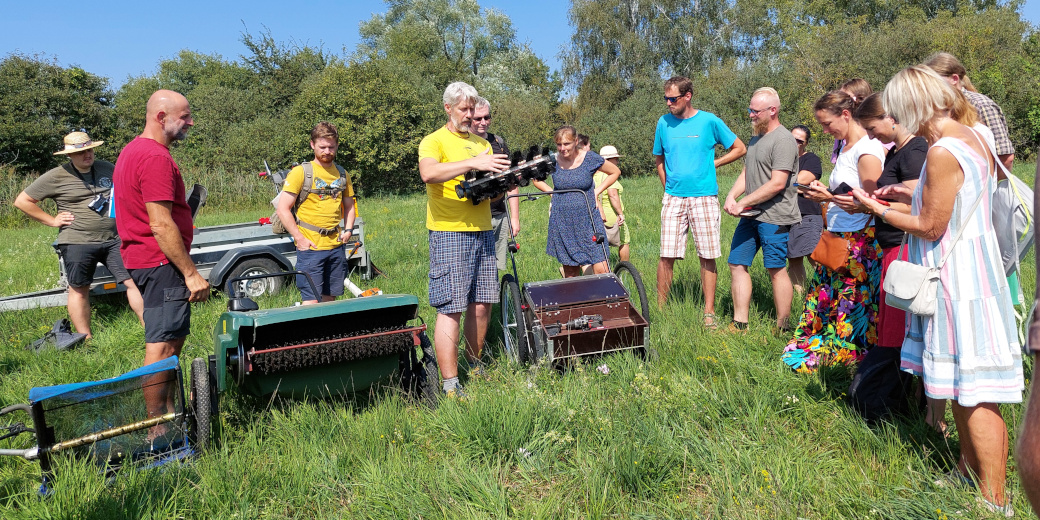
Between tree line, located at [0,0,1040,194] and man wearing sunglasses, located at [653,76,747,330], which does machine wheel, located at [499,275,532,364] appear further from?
tree line, located at [0,0,1040,194]

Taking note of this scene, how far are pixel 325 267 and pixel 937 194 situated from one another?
475cm

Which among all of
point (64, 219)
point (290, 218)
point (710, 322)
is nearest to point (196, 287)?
point (290, 218)

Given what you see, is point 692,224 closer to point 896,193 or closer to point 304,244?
point 896,193

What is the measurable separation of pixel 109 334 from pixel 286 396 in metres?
3.45

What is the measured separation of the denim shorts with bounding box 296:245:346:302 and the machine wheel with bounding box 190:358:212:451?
→ 89.0 inches

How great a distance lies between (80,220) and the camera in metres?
6.37

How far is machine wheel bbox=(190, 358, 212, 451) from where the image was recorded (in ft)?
11.9

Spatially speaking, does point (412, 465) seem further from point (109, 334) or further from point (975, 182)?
point (109, 334)

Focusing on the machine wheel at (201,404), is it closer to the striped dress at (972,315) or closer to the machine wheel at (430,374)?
the machine wheel at (430,374)

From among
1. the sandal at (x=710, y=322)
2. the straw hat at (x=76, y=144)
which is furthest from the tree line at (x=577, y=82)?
the sandal at (x=710, y=322)

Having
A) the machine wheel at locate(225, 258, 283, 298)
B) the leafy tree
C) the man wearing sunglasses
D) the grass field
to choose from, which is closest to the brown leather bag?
the grass field

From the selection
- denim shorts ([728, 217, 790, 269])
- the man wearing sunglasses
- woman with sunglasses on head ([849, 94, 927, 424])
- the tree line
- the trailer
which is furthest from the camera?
the tree line

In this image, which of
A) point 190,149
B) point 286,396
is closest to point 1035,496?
point 286,396

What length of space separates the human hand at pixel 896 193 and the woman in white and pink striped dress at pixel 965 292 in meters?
0.60
